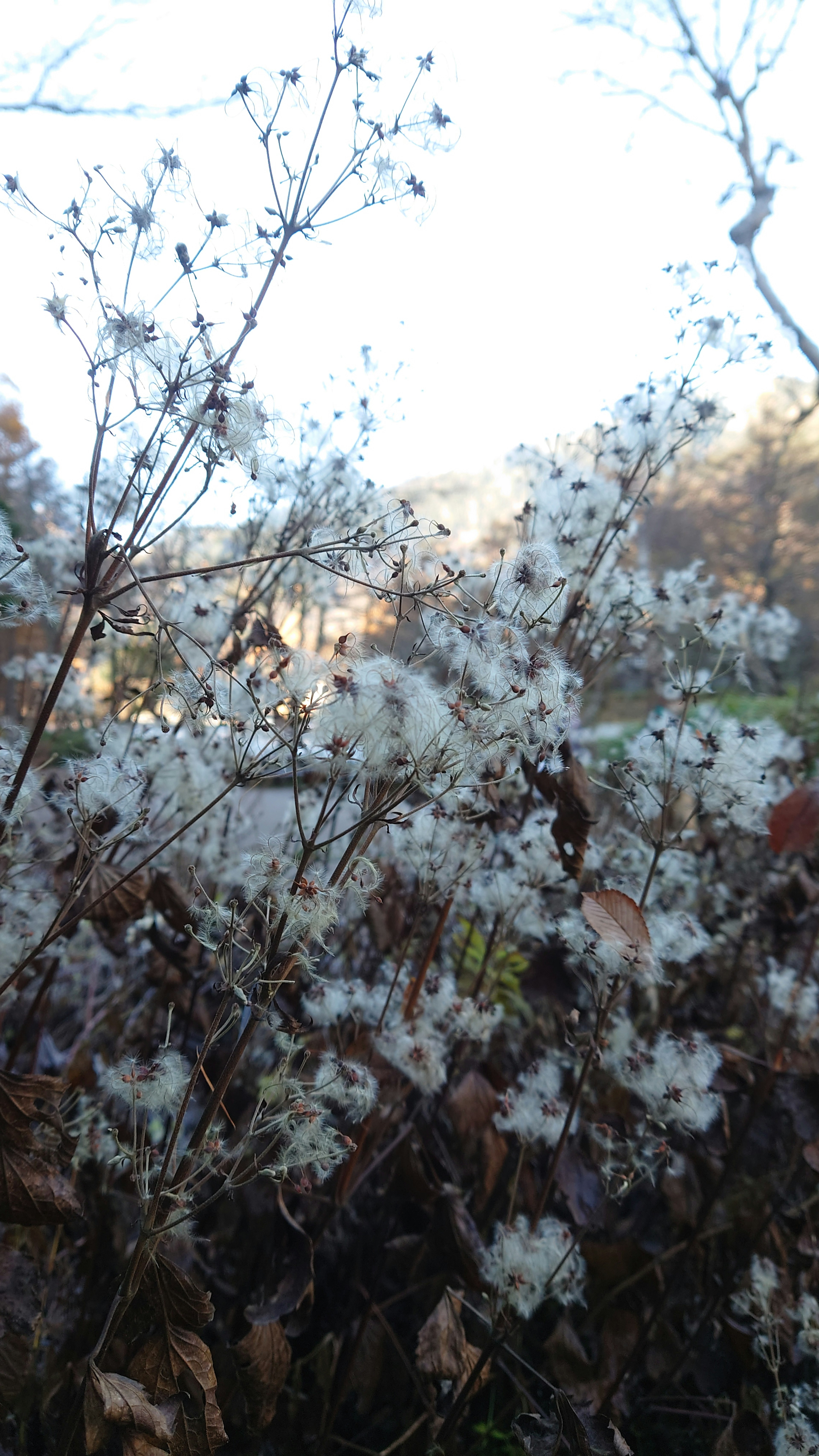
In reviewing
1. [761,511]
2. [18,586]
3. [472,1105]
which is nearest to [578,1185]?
[472,1105]

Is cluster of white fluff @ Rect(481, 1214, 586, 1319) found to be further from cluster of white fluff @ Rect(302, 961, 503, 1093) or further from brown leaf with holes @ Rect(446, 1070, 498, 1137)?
cluster of white fluff @ Rect(302, 961, 503, 1093)

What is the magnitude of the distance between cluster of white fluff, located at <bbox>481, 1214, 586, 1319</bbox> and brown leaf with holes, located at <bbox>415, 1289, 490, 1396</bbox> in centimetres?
11

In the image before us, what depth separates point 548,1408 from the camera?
2.12 m

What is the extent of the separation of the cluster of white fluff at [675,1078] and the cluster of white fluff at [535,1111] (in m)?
0.16

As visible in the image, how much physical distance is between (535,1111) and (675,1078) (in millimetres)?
355

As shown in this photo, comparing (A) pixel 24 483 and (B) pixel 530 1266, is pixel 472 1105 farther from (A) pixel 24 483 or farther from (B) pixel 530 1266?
(A) pixel 24 483

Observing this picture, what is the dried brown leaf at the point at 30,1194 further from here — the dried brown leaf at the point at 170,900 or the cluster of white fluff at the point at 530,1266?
the cluster of white fluff at the point at 530,1266

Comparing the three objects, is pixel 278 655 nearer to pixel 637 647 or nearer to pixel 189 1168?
pixel 189 1168

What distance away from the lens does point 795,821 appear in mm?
2082

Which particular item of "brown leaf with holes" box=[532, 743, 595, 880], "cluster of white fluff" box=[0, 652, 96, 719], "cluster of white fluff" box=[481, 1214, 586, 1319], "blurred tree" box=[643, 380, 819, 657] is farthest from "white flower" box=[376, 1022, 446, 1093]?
"blurred tree" box=[643, 380, 819, 657]

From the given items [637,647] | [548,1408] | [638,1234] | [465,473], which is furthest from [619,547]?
[465,473]

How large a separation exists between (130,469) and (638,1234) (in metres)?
2.58

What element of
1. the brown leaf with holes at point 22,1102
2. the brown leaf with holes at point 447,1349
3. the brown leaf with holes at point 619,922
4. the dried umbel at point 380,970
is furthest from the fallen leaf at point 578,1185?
the brown leaf with holes at point 22,1102

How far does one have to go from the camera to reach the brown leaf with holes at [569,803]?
1.73 metres
